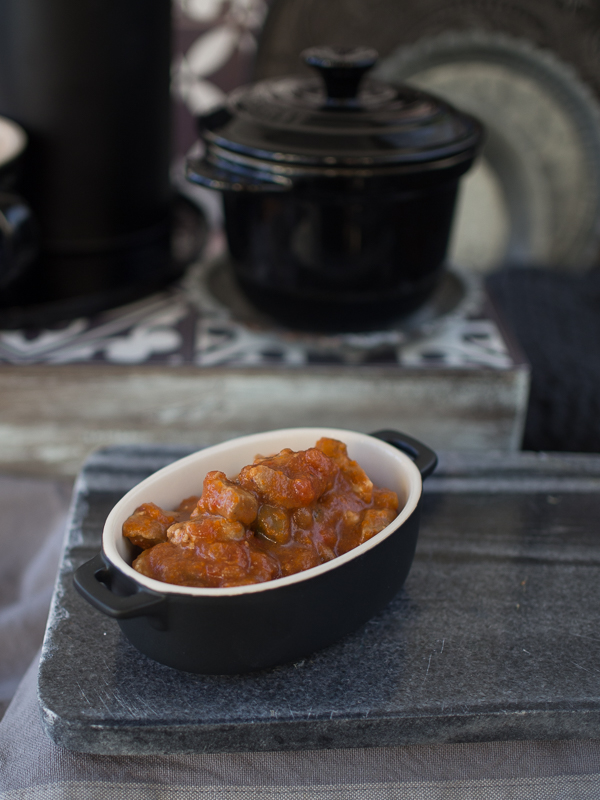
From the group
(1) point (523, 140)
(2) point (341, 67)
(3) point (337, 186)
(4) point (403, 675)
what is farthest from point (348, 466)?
(1) point (523, 140)

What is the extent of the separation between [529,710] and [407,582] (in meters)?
0.14

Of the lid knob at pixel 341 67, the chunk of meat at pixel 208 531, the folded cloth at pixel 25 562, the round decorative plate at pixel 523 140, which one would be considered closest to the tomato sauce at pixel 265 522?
the chunk of meat at pixel 208 531

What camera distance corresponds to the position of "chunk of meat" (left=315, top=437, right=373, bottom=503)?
581mm

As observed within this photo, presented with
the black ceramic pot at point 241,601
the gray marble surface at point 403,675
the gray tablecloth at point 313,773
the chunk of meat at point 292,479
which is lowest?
the gray tablecloth at point 313,773

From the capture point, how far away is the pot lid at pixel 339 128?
82cm

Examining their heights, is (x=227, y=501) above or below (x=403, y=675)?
above

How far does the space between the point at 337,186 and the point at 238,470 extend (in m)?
0.35

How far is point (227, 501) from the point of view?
0.52 meters

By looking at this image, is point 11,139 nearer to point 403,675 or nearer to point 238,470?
point 238,470

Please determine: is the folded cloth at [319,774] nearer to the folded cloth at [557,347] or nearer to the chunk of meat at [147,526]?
the chunk of meat at [147,526]

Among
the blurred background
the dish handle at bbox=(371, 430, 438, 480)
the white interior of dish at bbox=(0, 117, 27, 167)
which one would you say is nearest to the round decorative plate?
the blurred background

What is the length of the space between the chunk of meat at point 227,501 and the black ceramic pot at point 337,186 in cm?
41

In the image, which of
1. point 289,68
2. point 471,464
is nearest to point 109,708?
point 471,464

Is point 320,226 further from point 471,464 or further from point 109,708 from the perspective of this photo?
point 109,708
